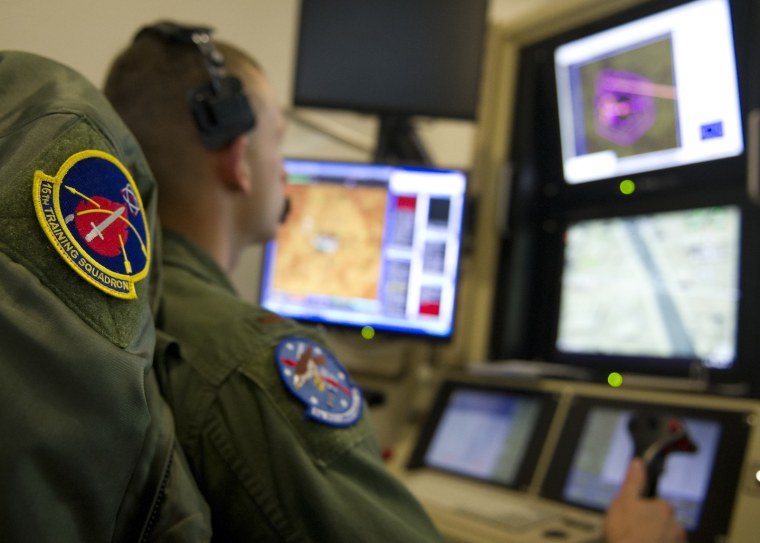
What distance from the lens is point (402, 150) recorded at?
5.75 feet

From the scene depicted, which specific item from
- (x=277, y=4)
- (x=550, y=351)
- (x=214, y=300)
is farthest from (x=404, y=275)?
(x=277, y=4)

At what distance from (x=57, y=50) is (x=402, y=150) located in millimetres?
895

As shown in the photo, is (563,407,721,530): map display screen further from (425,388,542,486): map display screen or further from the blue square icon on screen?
the blue square icon on screen

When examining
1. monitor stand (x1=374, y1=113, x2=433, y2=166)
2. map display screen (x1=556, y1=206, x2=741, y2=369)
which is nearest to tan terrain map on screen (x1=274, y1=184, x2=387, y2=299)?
monitor stand (x1=374, y1=113, x2=433, y2=166)

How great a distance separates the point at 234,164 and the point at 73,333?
1.87 feet

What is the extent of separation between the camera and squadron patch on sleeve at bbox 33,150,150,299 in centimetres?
48

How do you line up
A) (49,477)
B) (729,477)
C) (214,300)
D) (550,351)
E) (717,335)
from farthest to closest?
(550,351), (717,335), (729,477), (214,300), (49,477)

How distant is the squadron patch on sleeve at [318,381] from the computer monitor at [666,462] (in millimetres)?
505

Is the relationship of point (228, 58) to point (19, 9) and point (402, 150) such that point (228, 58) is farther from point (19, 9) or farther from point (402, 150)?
point (402, 150)

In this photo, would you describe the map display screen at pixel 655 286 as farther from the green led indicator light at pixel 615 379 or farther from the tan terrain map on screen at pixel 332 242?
the tan terrain map on screen at pixel 332 242

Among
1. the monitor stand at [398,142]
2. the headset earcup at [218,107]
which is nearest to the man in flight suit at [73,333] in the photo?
the headset earcup at [218,107]

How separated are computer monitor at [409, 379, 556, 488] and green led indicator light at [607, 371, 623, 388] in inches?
5.0

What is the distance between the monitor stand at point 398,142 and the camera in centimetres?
170

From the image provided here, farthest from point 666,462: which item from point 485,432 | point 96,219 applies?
point 96,219
